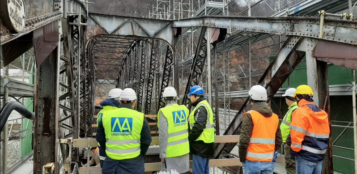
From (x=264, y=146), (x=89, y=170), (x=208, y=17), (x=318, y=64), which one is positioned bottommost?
(x=89, y=170)

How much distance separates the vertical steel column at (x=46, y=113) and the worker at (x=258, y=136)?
3.08m

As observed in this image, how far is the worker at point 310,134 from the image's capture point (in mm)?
3670

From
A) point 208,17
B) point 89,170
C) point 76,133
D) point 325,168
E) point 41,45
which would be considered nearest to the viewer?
point 41,45

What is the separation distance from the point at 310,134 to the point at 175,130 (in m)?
2.01

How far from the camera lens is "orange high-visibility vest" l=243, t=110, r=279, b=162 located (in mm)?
3588

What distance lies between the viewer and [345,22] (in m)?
3.70

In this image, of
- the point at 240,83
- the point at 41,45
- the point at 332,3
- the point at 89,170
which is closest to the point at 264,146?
the point at 89,170

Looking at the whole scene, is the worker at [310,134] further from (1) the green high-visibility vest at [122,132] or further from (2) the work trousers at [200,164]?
(1) the green high-visibility vest at [122,132]

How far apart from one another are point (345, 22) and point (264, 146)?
2147mm

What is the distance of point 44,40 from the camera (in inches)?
139

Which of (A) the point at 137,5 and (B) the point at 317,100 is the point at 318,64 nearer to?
(B) the point at 317,100

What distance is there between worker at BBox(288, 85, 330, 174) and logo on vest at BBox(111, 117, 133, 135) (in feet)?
7.78

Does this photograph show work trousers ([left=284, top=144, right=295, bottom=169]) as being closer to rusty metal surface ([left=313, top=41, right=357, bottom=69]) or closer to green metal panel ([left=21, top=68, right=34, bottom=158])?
rusty metal surface ([left=313, top=41, right=357, bottom=69])

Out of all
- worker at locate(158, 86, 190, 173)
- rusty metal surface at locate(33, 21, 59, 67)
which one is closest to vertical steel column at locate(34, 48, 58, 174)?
rusty metal surface at locate(33, 21, 59, 67)
